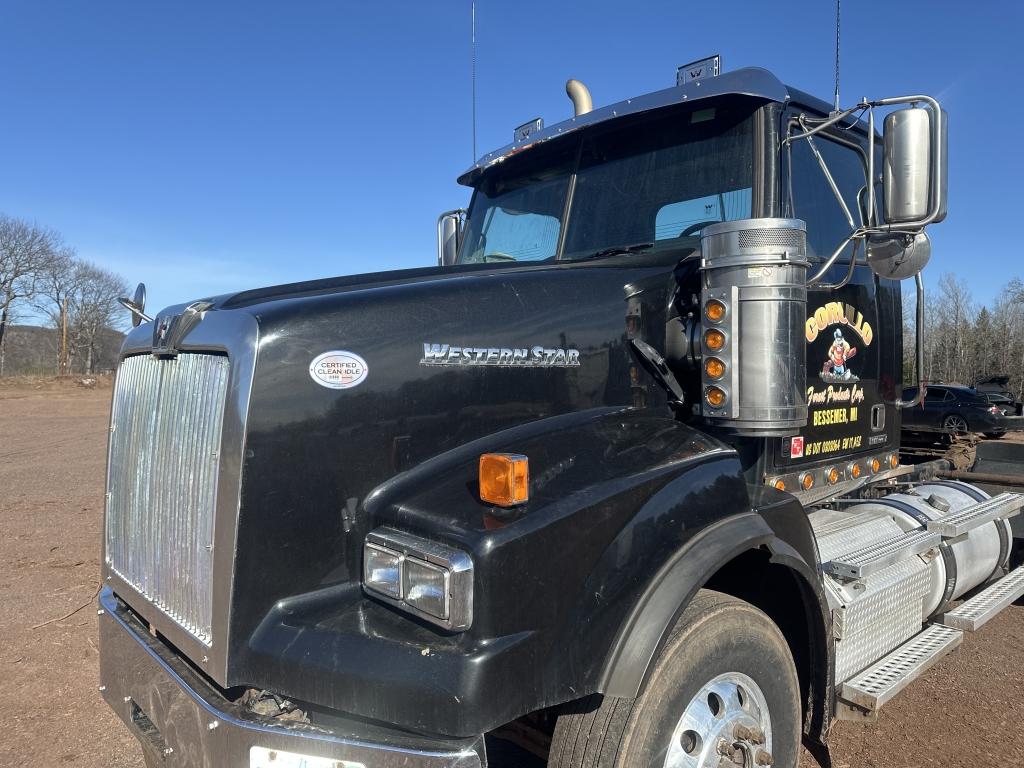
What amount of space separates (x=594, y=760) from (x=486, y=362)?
1.17 metres

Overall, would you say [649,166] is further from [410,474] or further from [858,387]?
[410,474]

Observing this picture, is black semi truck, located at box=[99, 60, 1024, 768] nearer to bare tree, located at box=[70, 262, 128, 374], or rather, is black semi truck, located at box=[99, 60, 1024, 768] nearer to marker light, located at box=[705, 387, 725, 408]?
marker light, located at box=[705, 387, 725, 408]

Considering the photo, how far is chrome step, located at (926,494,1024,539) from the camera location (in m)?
3.76

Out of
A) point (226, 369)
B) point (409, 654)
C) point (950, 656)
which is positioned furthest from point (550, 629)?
point (950, 656)

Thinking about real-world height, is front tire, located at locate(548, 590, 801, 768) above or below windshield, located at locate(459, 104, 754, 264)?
below

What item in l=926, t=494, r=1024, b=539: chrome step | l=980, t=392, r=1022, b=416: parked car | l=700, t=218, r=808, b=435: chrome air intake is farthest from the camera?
l=980, t=392, r=1022, b=416: parked car

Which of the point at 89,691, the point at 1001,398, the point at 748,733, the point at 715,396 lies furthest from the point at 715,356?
the point at 1001,398

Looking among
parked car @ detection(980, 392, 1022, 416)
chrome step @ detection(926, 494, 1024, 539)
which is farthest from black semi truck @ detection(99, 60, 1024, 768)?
parked car @ detection(980, 392, 1022, 416)

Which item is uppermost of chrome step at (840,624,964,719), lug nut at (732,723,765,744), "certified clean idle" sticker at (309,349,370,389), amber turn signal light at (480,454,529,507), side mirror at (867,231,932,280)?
side mirror at (867,231,932,280)

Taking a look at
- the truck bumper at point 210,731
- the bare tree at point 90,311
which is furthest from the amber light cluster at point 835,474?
the bare tree at point 90,311

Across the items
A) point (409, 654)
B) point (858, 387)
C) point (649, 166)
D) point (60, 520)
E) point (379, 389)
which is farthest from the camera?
point (60, 520)

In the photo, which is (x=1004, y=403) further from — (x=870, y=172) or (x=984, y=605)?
(x=870, y=172)

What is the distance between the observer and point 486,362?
2.32 m

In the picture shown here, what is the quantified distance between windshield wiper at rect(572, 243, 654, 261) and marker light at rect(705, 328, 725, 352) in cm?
72
